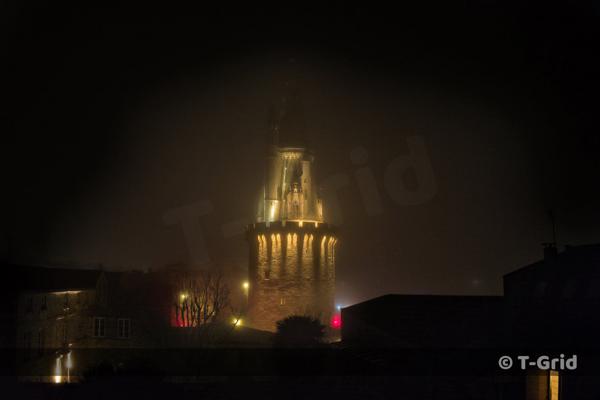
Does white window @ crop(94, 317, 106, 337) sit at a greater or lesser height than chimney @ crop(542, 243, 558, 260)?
lesser

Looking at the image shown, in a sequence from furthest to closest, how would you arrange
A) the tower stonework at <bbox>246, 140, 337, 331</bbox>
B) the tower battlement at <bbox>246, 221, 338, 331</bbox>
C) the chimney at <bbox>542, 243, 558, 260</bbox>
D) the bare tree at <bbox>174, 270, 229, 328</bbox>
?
the tower stonework at <bbox>246, 140, 337, 331</bbox> < the tower battlement at <bbox>246, 221, 338, 331</bbox> < the bare tree at <bbox>174, 270, 229, 328</bbox> < the chimney at <bbox>542, 243, 558, 260</bbox>

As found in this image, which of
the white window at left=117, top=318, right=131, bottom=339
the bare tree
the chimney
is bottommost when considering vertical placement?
the white window at left=117, top=318, right=131, bottom=339

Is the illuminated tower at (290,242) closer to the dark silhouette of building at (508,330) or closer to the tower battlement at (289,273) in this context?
the tower battlement at (289,273)

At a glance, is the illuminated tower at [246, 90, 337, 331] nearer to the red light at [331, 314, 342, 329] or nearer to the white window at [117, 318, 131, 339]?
the red light at [331, 314, 342, 329]

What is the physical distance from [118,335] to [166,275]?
1404cm

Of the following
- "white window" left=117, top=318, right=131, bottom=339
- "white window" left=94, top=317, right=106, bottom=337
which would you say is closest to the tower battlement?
"white window" left=117, top=318, right=131, bottom=339

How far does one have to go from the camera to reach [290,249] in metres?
88.4

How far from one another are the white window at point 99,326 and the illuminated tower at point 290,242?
1856 centimetres

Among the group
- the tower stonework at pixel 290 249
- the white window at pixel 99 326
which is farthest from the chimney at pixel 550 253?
the white window at pixel 99 326

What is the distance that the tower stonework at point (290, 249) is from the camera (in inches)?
3418

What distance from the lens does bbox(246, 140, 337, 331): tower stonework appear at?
86.8 metres

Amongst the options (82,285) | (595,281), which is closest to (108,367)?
(82,285)

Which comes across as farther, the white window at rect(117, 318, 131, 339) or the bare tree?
the bare tree

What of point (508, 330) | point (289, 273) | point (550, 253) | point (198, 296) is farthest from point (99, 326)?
point (508, 330)
